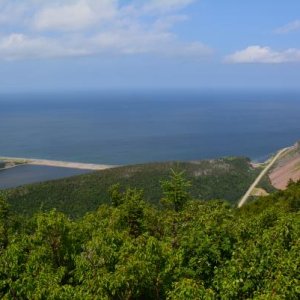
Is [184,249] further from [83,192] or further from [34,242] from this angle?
[83,192]

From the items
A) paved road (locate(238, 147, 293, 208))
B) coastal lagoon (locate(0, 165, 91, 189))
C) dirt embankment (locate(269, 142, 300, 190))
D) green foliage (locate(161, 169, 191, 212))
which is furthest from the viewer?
coastal lagoon (locate(0, 165, 91, 189))

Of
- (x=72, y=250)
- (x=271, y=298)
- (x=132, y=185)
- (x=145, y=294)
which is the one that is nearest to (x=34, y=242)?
(x=72, y=250)

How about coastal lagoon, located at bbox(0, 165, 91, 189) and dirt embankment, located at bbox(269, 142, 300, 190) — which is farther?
coastal lagoon, located at bbox(0, 165, 91, 189)

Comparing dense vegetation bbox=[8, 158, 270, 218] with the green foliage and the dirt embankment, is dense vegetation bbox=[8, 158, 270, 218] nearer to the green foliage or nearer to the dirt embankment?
the dirt embankment

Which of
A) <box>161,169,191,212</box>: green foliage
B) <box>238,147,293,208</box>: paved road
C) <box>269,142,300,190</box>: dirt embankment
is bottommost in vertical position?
<box>238,147,293,208</box>: paved road

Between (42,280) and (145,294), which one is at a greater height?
(42,280)

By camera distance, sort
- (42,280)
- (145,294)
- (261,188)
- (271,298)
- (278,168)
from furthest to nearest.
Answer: (278,168) < (261,188) < (145,294) < (42,280) < (271,298)

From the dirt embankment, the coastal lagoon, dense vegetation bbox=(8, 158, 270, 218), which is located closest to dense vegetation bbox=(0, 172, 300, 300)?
dense vegetation bbox=(8, 158, 270, 218)
